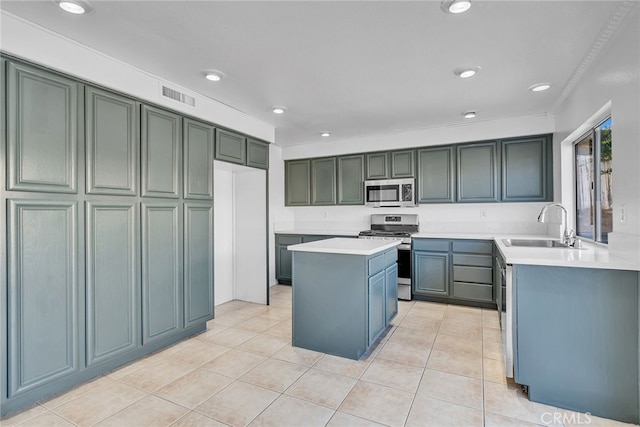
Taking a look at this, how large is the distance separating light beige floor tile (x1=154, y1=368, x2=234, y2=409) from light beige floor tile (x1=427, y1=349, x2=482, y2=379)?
62.4 inches

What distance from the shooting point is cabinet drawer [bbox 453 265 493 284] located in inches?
158

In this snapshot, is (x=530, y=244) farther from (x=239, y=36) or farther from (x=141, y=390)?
(x=141, y=390)

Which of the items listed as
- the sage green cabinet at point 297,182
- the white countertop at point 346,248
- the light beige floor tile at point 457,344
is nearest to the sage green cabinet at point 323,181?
the sage green cabinet at point 297,182

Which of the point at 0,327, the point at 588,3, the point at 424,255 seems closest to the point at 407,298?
the point at 424,255

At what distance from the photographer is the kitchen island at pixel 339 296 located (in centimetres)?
265

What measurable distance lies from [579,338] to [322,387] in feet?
5.36

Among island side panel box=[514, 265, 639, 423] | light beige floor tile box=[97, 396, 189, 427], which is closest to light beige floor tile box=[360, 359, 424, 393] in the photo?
island side panel box=[514, 265, 639, 423]

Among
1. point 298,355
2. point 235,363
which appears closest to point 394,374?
point 298,355

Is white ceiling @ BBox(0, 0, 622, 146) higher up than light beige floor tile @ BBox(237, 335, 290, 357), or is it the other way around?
white ceiling @ BBox(0, 0, 622, 146)

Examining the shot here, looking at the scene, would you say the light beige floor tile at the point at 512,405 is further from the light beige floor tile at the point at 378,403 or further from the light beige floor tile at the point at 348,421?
the light beige floor tile at the point at 348,421

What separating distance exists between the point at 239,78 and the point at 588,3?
2475 millimetres

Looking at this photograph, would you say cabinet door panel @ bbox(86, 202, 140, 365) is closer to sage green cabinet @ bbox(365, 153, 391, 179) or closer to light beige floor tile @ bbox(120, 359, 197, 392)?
light beige floor tile @ bbox(120, 359, 197, 392)

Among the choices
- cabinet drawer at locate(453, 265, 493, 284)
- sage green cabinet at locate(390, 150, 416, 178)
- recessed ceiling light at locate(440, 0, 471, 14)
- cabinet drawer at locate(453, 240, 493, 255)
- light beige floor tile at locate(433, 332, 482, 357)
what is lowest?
light beige floor tile at locate(433, 332, 482, 357)

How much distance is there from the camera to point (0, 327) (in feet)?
6.25
